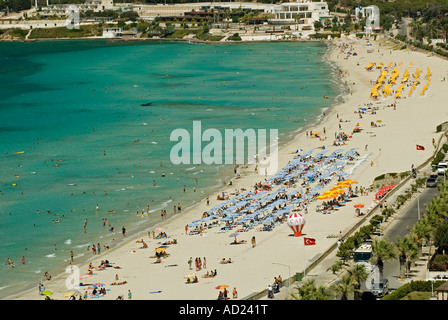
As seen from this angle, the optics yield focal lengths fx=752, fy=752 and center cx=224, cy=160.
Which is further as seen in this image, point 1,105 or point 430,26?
point 430,26

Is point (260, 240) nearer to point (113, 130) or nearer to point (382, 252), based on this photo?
point (382, 252)

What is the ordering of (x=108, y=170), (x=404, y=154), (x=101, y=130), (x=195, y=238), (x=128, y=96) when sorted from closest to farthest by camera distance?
(x=195, y=238), (x=404, y=154), (x=108, y=170), (x=101, y=130), (x=128, y=96)

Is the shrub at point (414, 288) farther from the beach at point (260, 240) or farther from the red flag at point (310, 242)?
the red flag at point (310, 242)

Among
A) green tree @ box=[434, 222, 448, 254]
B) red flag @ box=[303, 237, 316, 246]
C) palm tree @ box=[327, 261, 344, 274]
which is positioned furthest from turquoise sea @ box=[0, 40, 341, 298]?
green tree @ box=[434, 222, 448, 254]
